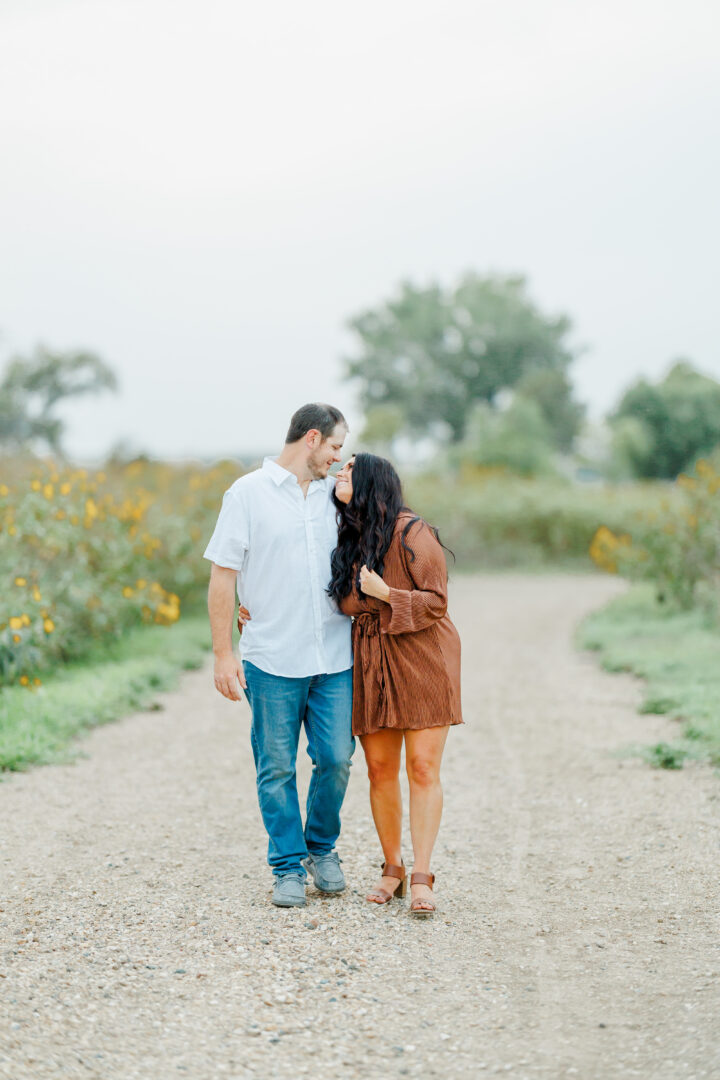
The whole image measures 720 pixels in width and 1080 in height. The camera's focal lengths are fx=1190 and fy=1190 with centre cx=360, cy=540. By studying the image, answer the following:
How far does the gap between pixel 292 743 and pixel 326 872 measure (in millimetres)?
555

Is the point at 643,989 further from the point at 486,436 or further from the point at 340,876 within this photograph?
the point at 486,436

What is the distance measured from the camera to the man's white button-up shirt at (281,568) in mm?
4258

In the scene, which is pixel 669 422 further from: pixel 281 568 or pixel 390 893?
pixel 281 568

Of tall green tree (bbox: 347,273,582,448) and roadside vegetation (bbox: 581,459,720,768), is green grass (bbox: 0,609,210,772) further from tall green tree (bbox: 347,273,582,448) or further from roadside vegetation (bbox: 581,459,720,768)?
tall green tree (bbox: 347,273,582,448)

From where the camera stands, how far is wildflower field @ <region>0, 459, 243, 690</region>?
8562mm

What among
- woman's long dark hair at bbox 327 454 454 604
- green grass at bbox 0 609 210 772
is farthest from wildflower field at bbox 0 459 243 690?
woman's long dark hair at bbox 327 454 454 604

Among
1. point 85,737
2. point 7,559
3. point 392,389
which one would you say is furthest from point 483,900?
point 392,389

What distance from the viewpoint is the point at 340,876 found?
14.9 ft

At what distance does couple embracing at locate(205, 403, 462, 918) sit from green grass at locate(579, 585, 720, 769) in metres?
3.19

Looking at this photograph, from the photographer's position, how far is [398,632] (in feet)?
13.8

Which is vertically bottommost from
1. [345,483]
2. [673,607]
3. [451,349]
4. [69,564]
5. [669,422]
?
[673,607]

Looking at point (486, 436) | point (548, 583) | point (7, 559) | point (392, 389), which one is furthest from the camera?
point (392, 389)

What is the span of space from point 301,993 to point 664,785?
349 cm

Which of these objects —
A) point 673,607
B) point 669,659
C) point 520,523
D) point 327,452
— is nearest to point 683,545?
point 673,607
